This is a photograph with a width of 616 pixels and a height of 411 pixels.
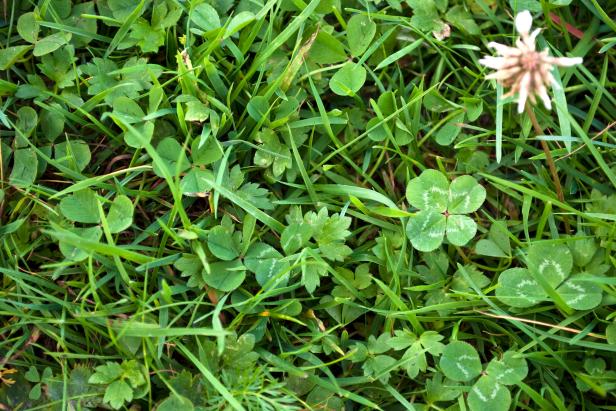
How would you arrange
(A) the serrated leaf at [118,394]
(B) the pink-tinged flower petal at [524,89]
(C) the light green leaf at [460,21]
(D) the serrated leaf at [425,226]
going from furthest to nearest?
(C) the light green leaf at [460,21] < (D) the serrated leaf at [425,226] < (A) the serrated leaf at [118,394] < (B) the pink-tinged flower petal at [524,89]

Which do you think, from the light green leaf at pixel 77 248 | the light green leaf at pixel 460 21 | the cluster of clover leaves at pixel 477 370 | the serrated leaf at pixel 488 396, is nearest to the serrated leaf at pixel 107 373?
the light green leaf at pixel 77 248

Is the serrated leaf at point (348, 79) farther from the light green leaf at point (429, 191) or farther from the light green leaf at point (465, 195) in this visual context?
the light green leaf at point (465, 195)

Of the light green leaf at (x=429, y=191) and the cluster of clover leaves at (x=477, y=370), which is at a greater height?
the light green leaf at (x=429, y=191)

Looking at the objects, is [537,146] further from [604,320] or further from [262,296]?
[262,296]

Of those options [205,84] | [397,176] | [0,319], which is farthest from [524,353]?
[0,319]

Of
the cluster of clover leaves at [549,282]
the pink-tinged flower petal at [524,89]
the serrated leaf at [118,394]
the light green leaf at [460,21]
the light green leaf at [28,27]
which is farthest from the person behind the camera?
the light green leaf at [460,21]

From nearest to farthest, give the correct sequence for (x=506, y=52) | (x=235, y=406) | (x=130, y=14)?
(x=506, y=52) → (x=235, y=406) → (x=130, y=14)
